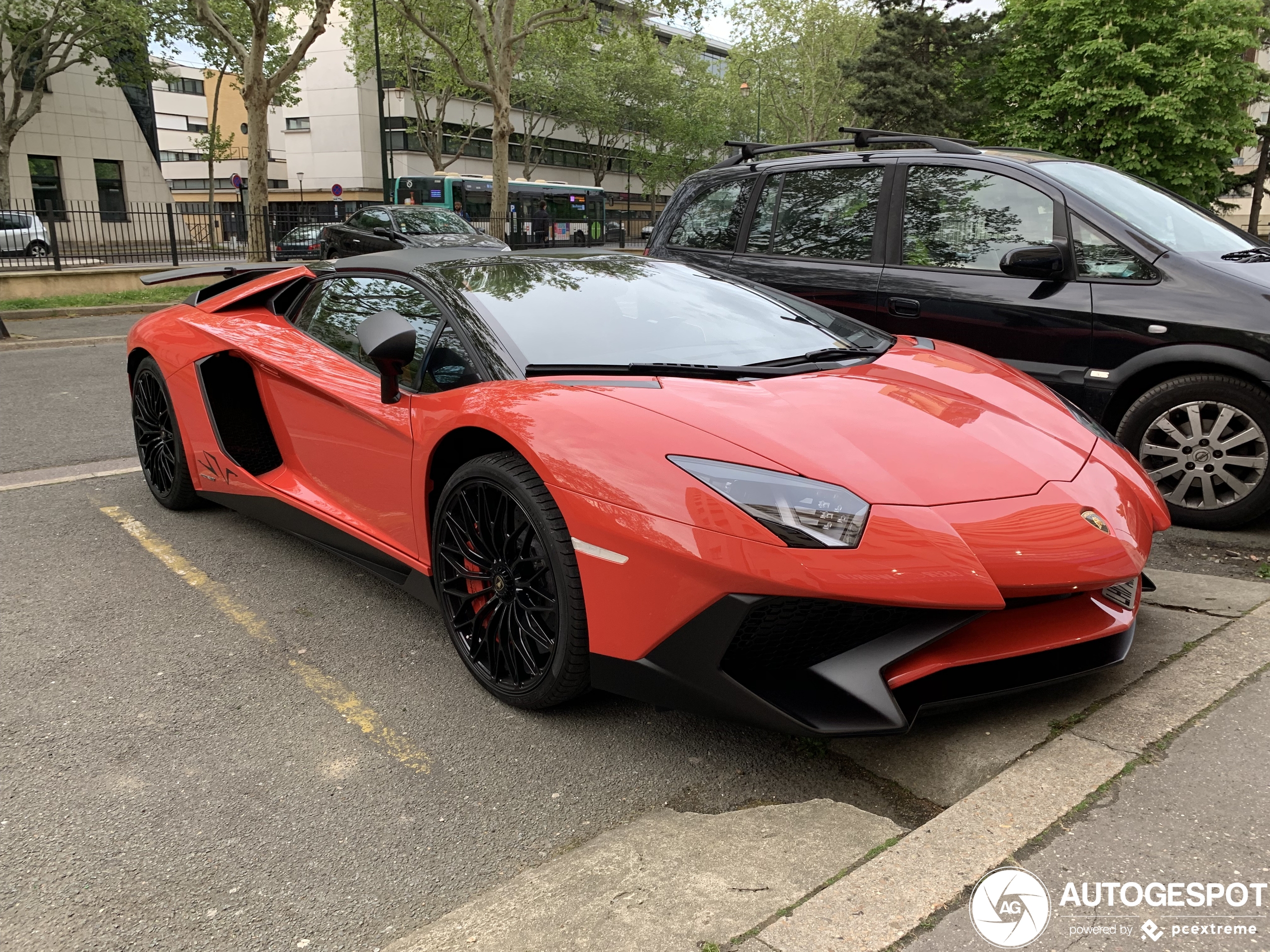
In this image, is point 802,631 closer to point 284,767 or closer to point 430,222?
point 284,767

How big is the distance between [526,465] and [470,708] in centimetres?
77

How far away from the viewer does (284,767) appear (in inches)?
99.8

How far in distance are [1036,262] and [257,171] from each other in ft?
67.5

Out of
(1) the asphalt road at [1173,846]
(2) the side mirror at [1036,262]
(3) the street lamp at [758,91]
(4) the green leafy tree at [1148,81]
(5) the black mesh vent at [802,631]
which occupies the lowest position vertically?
(1) the asphalt road at [1173,846]

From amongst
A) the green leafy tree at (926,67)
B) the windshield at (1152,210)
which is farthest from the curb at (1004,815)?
the green leafy tree at (926,67)

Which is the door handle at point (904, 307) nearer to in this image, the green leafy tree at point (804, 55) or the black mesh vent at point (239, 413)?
the black mesh vent at point (239, 413)

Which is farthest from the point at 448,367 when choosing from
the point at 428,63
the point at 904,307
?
the point at 428,63

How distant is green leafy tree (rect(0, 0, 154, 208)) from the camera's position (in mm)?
32125

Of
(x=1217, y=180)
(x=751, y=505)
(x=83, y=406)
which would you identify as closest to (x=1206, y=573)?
(x=751, y=505)

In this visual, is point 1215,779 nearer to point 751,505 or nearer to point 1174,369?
point 751,505

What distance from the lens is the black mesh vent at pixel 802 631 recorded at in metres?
2.14

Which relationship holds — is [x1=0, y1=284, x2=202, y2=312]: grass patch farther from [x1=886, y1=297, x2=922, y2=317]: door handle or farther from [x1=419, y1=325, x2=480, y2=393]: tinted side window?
[x1=419, y1=325, x2=480, y2=393]: tinted side window

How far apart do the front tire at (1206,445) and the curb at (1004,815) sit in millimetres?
1559

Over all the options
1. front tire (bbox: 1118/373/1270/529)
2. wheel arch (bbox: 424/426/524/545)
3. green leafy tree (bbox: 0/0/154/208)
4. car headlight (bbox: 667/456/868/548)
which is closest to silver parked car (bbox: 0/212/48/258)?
green leafy tree (bbox: 0/0/154/208)
